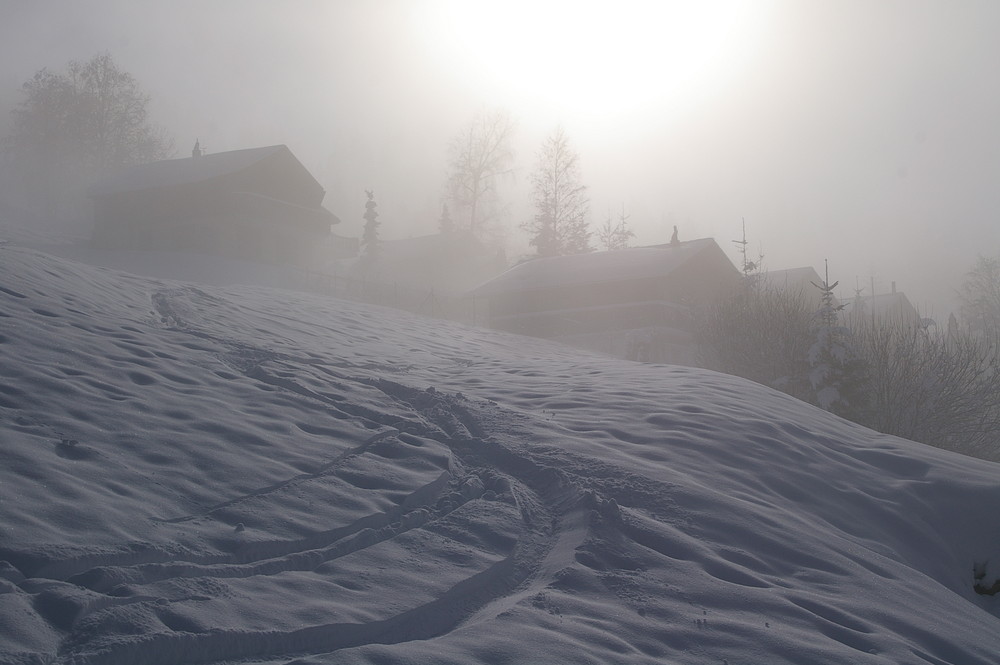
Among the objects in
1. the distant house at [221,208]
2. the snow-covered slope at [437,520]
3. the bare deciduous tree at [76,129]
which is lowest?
the snow-covered slope at [437,520]

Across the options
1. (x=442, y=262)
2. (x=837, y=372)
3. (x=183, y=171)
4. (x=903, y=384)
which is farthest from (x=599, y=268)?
(x=442, y=262)

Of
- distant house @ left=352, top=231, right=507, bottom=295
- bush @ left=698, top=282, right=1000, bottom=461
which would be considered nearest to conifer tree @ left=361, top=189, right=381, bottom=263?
distant house @ left=352, top=231, right=507, bottom=295

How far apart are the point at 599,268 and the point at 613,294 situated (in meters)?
1.51

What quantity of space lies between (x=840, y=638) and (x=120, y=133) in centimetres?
6289

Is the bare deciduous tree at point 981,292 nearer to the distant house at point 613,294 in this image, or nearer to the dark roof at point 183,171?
the distant house at point 613,294

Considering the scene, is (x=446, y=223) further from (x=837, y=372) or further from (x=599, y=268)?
(x=837, y=372)

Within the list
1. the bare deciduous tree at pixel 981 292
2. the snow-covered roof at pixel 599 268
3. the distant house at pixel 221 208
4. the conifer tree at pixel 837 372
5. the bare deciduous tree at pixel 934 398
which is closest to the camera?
the conifer tree at pixel 837 372

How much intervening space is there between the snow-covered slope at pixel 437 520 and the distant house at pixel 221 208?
2864 cm

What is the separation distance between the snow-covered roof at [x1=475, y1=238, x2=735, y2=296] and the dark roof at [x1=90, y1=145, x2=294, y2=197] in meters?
13.4

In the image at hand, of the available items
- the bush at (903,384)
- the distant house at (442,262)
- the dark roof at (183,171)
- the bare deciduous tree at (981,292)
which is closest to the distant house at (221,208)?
the dark roof at (183,171)

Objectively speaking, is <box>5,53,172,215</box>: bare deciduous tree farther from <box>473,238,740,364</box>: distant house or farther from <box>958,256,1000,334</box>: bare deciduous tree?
<box>958,256,1000,334</box>: bare deciduous tree

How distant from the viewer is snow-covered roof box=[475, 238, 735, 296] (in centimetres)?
3391

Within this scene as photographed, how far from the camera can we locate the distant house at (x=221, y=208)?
3772cm

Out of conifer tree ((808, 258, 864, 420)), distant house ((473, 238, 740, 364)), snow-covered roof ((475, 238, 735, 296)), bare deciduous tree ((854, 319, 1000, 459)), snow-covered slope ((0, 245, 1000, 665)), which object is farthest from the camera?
snow-covered roof ((475, 238, 735, 296))
